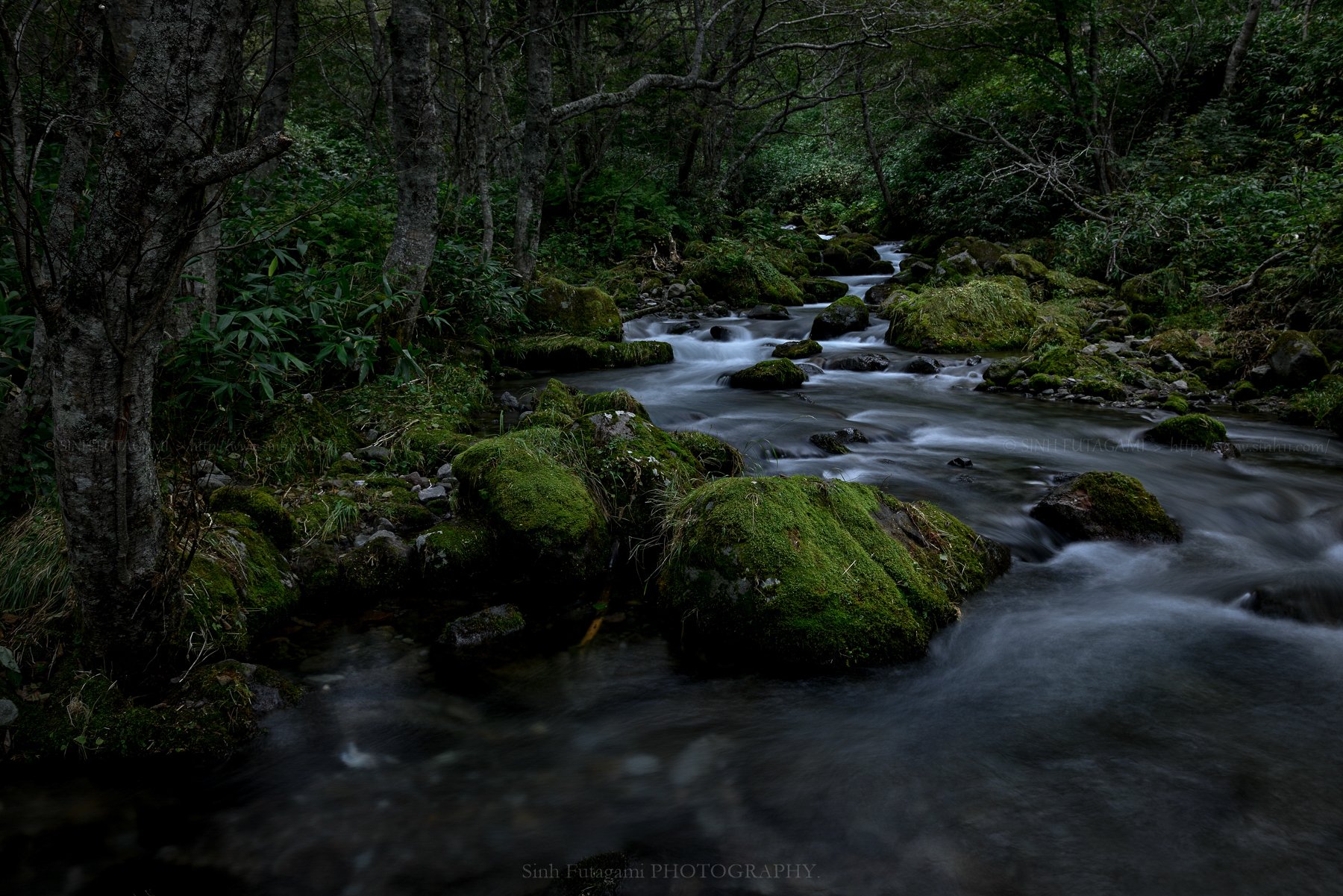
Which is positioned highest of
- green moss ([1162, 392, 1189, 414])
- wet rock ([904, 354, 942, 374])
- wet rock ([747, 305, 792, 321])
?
wet rock ([747, 305, 792, 321])

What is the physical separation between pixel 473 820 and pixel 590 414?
134 inches

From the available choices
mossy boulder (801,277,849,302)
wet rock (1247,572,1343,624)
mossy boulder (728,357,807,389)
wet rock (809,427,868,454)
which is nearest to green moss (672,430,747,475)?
wet rock (809,427,868,454)

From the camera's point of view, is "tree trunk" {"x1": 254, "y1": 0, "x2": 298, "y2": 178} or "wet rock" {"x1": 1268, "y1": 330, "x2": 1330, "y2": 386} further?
"tree trunk" {"x1": 254, "y1": 0, "x2": 298, "y2": 178}

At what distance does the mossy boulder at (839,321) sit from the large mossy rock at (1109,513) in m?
8.41

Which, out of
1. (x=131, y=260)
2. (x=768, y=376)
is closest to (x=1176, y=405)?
(x=768, y=376)

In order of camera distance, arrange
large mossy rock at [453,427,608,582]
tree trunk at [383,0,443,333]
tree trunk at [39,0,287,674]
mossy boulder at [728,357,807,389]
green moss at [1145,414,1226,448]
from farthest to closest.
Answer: mossy boulder at [728,357,807,389]
green moss at [1145,414,1226,448]
tree trunk at [383,0,443,333]
large mossy rock at [453,427,608,582]
tree trunk at [39,0,287,674]

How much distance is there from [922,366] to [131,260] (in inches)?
423

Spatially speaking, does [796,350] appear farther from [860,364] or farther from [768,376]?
[768,376]

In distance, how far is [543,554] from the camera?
4754mm

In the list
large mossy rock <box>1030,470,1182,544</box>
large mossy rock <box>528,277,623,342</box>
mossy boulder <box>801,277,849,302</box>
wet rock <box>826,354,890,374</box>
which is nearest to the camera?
large mossy rock <box>1030,470,1182,544</box>

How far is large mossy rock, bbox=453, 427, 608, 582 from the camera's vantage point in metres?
4.76

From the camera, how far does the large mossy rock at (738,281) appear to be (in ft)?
53.2

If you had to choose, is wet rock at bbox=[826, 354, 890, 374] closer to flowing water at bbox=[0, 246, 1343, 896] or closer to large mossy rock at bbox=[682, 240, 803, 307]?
large mossy rock at bbox=[682, 240, 803, 307]

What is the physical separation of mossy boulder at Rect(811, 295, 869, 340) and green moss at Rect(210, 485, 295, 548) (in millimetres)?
10819
